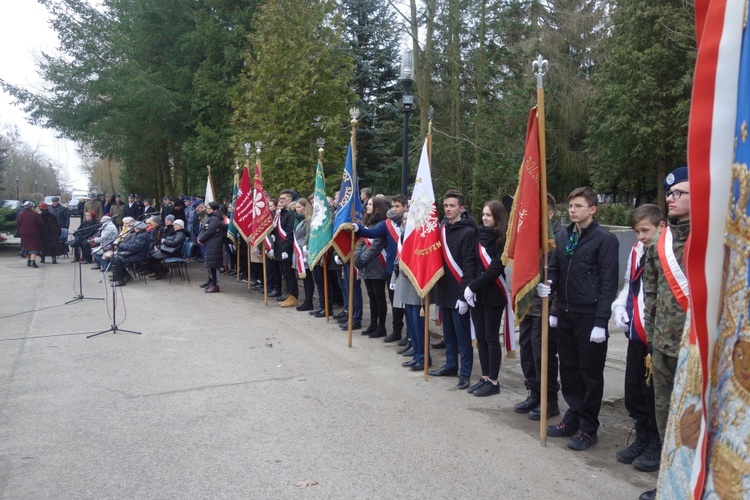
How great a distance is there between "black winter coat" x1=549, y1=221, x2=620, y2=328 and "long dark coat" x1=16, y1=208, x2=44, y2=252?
16.6 meters

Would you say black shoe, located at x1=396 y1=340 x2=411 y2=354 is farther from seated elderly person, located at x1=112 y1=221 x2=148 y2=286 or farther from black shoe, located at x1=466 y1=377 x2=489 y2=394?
seated elderly person, located at x1=112 y1=221 x2=148 y2=286

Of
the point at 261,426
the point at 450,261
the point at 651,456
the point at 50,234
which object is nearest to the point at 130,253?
Result: the point at 50,234

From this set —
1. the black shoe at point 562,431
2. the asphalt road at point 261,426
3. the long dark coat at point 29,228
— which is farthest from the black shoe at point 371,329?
the long dark coat at point 29,228

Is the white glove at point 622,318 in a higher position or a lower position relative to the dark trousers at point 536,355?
higher

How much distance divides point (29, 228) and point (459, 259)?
49.5ft

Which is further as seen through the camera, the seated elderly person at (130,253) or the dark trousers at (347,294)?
the seated elderly person at (130,253)

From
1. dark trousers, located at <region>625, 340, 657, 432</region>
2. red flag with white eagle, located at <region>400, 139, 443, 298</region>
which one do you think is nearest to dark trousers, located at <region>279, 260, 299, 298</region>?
red flag with white eagle, located at <region>400, 139, 443, 298</region>

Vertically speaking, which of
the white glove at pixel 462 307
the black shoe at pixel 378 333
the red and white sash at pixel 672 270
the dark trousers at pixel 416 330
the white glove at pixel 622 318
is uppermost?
the red and white sash at pixel 672 270

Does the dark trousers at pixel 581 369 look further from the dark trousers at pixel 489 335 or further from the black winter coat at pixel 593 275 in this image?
the dark trousers at pixel 489 335

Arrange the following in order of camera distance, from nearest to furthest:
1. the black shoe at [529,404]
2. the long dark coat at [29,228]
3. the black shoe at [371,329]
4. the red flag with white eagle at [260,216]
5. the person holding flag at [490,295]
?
the black shoe at [529,404]
the person holding flag at [490,295]
the black shoe at [371,329]
the red flag with white eagle at [260,216]
the long dark coat at [29,228]

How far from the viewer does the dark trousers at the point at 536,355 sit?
5.81m

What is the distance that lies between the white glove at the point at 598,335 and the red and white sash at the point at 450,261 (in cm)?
211

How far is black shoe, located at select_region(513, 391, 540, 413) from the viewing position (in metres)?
5.91

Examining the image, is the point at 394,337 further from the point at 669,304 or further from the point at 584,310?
the point at 669,304
